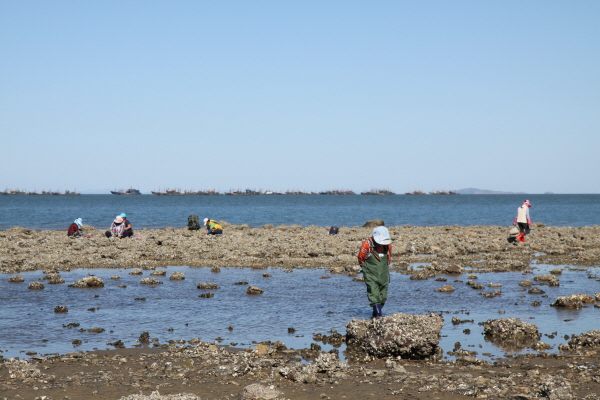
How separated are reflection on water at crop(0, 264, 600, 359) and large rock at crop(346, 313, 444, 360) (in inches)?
22.9

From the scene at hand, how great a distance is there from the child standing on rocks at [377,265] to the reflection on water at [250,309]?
1.01 m

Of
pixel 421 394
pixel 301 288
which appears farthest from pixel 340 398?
pixel 301 288

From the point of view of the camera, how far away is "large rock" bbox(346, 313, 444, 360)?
10.4m

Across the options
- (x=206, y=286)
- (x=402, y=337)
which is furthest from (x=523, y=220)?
(x=402, y=337)

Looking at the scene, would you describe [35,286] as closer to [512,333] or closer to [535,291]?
[512,333]

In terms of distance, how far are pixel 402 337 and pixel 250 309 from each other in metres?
5.76

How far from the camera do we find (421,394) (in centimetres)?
825

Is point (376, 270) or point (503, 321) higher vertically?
point (376, 270)

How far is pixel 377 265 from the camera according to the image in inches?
529

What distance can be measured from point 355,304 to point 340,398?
7955 millimetres

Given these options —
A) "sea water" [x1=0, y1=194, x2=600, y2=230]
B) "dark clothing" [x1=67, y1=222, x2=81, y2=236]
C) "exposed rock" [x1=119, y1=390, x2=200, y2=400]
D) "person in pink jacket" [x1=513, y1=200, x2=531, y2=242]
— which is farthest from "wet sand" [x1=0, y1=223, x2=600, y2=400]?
"sea water" [x1=0, y1=194, x2=600, y2=230]

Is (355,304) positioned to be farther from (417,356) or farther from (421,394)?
(421,394)

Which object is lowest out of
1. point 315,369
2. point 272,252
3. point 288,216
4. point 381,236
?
point 288,216

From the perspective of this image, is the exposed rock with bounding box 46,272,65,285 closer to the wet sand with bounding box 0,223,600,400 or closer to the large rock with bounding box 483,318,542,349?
the wet sand with bounding box 0,223,600,400
